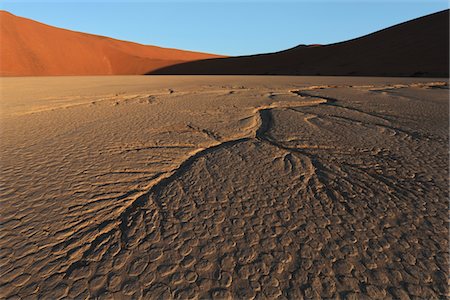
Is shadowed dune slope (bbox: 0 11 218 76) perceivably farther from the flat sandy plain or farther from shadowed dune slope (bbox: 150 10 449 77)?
the flat sandy plain

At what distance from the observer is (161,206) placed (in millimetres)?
776

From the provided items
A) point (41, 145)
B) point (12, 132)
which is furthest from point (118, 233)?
point (12, 132)

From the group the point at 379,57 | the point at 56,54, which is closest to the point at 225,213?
the point at 379,57

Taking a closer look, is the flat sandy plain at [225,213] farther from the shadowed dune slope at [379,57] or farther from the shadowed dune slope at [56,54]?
the shadowed dune slope at [56,54]

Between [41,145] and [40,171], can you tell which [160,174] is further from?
[41,145]

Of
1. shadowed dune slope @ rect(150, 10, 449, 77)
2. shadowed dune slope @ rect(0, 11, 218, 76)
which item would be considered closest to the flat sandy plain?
shadowed dune slope @ rect(150, 10, 449, 77)

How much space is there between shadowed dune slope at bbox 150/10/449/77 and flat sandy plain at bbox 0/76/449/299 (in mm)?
8084

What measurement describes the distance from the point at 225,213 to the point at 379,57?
13.3 m

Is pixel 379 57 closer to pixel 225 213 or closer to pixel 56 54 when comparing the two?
pixel 225 213

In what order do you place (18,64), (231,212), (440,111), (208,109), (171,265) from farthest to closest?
1. (18,64)
2. (208,109)
3. (440,111)
4. (231,212)
5. (171,265)

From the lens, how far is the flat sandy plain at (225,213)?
542mm

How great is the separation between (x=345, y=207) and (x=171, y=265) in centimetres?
51

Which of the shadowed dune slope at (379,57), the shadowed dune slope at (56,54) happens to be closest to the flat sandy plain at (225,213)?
the shadowed dune slope at (379,57)

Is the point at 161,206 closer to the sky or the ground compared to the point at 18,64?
closer to the ground
